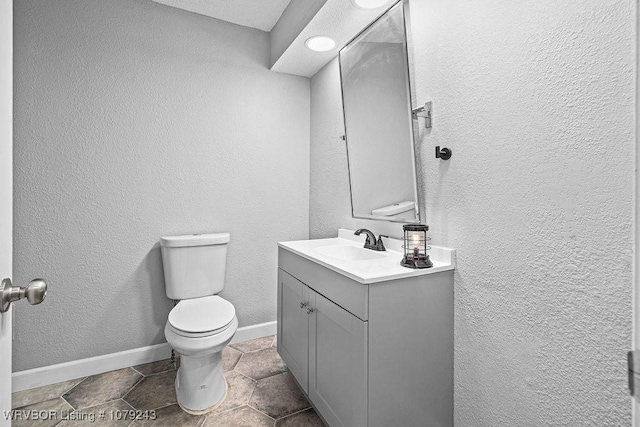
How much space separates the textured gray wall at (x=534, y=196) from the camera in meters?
0.93

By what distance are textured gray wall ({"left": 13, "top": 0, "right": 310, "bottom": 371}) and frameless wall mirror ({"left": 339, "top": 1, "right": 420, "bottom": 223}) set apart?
2.48 feet

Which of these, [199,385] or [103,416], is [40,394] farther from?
[199,385]

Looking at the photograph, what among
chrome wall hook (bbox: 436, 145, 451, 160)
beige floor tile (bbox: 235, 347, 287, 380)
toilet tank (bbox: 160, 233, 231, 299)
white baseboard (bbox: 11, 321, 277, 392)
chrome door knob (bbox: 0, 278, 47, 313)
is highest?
chrome wall hook (bbox: 436, 145, 451, 160)

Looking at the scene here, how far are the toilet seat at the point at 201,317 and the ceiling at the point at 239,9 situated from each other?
1979 mm

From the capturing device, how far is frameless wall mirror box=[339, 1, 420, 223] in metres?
1.62

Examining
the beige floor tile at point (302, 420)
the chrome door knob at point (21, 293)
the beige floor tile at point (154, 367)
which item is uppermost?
the chrome door knob at point (21, 293)

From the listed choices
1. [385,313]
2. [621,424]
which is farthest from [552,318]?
[385,313]

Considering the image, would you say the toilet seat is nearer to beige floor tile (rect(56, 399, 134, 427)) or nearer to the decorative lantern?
beige floor tile (rect(56, 399, 134, 427))

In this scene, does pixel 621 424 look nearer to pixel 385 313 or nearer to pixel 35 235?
pixel 385 313

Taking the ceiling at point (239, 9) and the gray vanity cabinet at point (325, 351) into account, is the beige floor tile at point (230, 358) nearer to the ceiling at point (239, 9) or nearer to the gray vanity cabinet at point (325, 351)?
the gray vanity cabinet at point (325, 351)

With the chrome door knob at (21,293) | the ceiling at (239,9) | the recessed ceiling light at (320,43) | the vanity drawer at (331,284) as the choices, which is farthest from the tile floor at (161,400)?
the ceiling at (239,9)

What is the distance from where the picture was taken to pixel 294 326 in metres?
1.82

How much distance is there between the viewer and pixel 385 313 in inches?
48.8

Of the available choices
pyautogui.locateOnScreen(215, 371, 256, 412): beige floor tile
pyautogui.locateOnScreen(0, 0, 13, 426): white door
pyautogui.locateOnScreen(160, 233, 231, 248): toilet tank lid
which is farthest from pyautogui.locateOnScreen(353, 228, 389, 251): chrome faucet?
pyautogui.locateOnScreen(0, 0, 13, 426): white door
